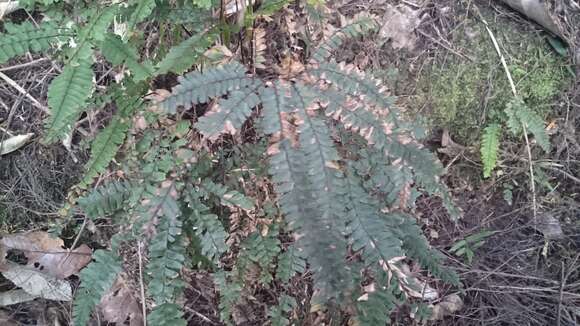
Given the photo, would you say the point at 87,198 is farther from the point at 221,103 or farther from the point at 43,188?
the point at 221,103

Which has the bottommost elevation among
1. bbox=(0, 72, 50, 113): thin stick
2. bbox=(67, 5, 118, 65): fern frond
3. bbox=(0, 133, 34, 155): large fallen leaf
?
bbox=(0, 133, 34, 155): large fallen leaf

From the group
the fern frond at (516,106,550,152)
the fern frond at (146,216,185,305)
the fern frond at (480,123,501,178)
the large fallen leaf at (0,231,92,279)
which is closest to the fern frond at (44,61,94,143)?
the fern frond at (146,216,185,305)

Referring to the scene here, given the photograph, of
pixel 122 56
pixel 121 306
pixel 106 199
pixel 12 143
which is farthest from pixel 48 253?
pixel 122 56

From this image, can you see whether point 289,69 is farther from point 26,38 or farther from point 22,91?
point 22,91

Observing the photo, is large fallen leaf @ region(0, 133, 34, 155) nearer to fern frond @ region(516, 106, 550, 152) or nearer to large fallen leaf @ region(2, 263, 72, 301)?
large fallen leaf @ region(2, 263, 72, 301)

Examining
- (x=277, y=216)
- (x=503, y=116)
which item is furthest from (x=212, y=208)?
(x=503, y=116)

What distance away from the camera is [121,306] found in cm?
263

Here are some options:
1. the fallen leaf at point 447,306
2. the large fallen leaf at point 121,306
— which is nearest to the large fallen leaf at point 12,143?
the large fallen leaf at point 121,306

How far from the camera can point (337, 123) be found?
91.5 inches

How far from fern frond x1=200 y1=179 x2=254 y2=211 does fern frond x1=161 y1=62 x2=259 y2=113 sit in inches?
21.1

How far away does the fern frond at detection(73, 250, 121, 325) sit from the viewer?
2129 millimetres

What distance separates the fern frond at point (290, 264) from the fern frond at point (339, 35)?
0.85m

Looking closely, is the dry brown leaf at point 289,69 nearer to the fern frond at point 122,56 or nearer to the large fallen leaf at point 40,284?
the fern frond at point 122,56

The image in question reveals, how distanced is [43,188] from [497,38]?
2.66 m
